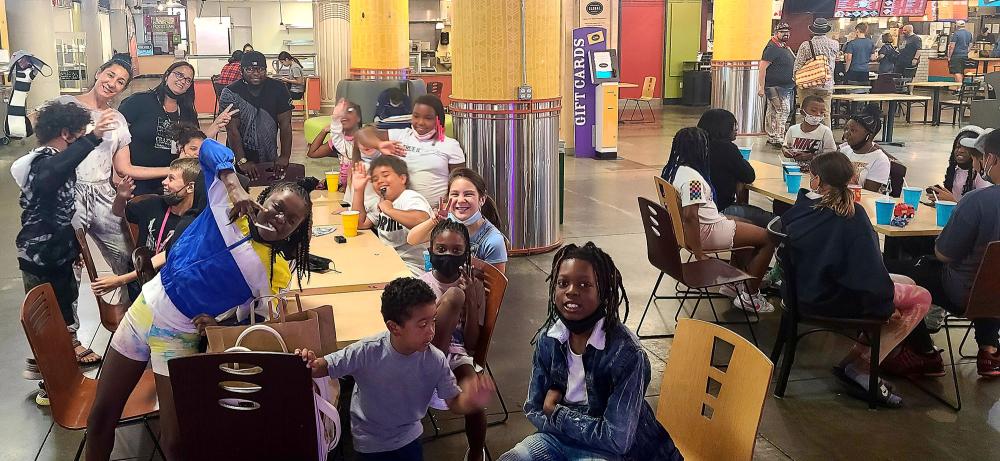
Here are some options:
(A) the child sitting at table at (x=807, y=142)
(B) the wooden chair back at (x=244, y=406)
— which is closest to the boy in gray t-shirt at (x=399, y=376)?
(B) the wooden chair back at (x=244, y=406)

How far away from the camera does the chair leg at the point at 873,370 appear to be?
4113mm

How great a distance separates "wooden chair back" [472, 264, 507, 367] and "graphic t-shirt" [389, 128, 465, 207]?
1.95m

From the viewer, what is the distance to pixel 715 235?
17.7 ft

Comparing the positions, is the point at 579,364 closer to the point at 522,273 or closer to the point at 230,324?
the point at 230,324

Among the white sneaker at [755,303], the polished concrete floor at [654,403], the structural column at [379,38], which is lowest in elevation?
the polished concrete floor at [654,403]

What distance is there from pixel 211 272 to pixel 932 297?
343 cm

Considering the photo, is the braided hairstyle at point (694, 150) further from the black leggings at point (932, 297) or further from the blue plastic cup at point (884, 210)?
the black leggings at point (932, 297)

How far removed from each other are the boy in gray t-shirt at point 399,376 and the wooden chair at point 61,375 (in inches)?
38.2

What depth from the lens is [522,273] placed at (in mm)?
6672

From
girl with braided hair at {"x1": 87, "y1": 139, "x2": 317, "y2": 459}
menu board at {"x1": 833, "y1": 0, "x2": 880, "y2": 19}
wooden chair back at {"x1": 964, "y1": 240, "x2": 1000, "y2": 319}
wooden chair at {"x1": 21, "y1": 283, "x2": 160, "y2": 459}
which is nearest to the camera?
girl with braided hair at {"x1": 87, "y1": 139, "x2": 317, "y2": 459}

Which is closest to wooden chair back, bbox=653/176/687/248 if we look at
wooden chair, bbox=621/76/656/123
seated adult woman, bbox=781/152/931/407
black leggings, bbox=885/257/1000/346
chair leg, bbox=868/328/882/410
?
seated adult woman, bbox=781/152/931/407

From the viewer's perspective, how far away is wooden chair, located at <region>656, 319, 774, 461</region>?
2.52 metres

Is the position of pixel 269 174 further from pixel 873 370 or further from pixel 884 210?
pixel 873 370

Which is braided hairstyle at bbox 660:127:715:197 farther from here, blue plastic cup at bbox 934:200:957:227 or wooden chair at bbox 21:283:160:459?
wooden chair at bbox 21:283:160:459
